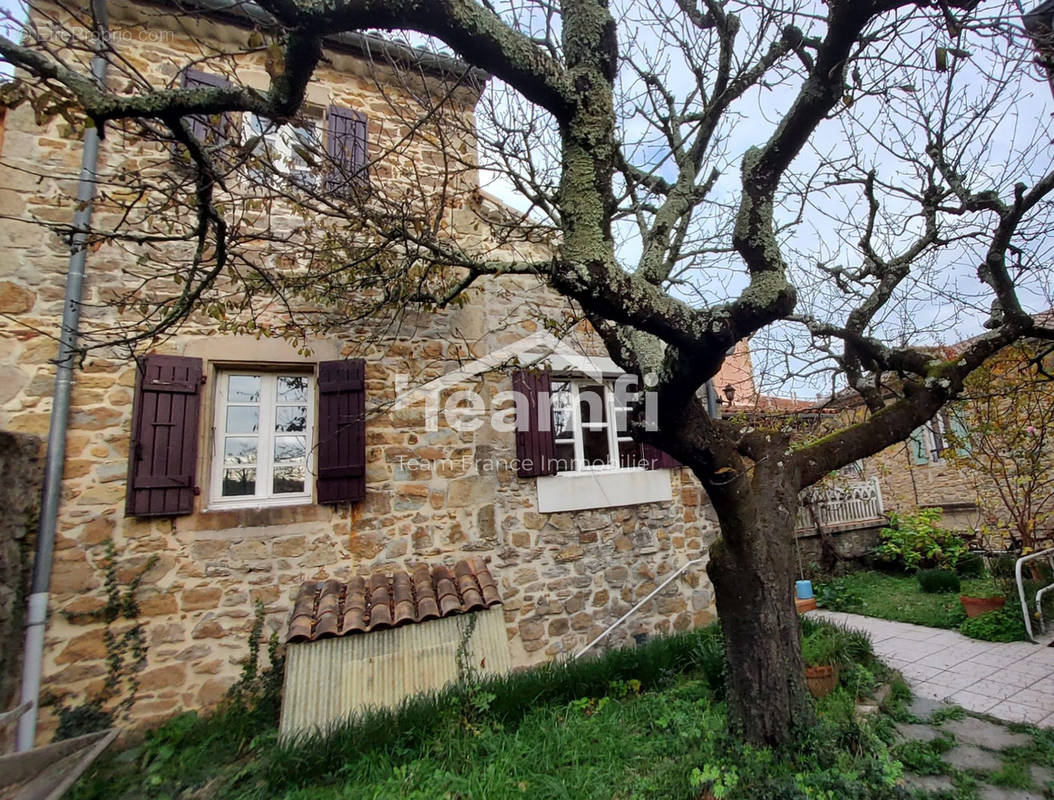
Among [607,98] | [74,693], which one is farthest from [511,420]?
[74,693]

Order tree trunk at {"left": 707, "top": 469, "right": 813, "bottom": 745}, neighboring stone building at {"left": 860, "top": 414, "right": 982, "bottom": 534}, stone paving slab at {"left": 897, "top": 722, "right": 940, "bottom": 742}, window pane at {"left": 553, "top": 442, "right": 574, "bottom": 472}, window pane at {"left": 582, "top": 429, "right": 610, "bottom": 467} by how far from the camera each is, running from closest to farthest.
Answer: tree trunk at {"left": 707, "top": 469, "right": 813, "bottom": 745} → stone paving slab at {"left": 897, "top": 722, "right": 940, "bottom": 742} → window pane at {"left": 553, "top": 442, "right": 574, "bottom": 472} → window pane at {"left": 582, "top": 429, "right": 610, "bottom": 467} → neighboring stone building at {"left": 860, "top": 414, "right": 982, "bottom": 534}

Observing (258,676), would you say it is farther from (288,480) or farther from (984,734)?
(984,734)

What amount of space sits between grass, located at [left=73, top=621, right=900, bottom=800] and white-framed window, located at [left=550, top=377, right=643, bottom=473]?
7.37ft

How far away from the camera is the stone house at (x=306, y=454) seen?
3.94m

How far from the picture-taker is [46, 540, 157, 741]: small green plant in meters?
3.60

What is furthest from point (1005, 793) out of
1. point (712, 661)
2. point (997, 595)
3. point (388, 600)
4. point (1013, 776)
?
point (997, 595)

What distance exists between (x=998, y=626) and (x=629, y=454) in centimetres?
465

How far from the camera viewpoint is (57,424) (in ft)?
12.7

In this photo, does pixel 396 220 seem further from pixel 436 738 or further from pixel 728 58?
pixel 436 738

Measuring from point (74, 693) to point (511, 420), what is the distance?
A: 4.23 meters

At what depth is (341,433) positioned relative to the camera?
4590 mm

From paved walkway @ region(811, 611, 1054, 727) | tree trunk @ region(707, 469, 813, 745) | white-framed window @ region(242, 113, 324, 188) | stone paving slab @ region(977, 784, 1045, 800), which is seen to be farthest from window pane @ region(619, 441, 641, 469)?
white-framed window @ region(242, 113, 324, 188)

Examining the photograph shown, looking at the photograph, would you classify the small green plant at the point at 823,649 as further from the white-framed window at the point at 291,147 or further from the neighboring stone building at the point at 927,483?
the neighboring stone building at the point at 927,483

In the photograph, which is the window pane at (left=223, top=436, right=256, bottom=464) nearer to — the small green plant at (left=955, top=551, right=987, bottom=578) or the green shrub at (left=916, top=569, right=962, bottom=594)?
the green shrub at (left=916, top=569, right=962, bottom=594)
